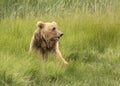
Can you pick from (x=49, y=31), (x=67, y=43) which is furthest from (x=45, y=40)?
(x=67, y=43)

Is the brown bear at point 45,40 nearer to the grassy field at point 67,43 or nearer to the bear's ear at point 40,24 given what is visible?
the bear's ear at point 40,24

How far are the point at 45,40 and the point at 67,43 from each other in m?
0.89

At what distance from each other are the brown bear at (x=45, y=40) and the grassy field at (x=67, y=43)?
15 cm

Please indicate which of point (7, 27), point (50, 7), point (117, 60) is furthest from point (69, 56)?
point (50, 7)

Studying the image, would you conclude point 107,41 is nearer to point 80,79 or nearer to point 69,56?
point 69,56

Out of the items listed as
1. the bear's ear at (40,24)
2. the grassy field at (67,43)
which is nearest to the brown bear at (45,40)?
the bear's ear at (40,24)

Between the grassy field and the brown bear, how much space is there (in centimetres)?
15

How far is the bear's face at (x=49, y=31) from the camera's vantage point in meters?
5.45

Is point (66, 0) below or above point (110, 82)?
above

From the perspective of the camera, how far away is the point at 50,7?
830cm

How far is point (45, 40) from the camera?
18.0 feet

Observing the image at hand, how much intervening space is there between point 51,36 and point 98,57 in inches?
37.0

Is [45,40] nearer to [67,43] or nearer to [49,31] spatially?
[49,31]

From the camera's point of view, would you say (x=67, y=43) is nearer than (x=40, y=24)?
No
